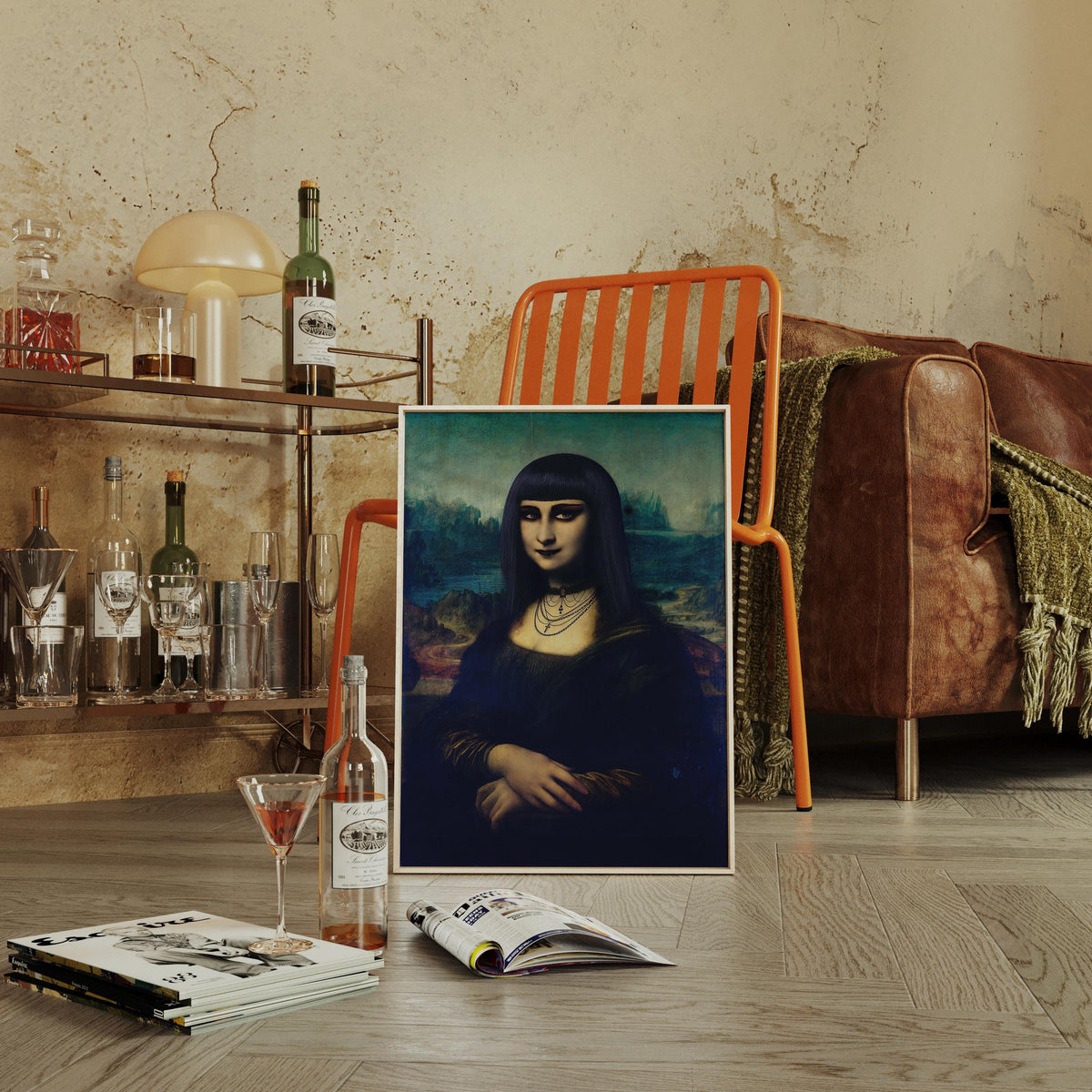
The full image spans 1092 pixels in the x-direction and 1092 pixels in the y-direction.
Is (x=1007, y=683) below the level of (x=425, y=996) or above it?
above

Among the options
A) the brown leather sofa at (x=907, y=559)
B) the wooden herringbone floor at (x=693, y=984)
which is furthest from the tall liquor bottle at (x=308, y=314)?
the brown leather sofa at (x=907, y=559)

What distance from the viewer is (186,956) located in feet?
3.35

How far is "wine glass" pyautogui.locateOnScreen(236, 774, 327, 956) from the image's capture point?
1.03 meters

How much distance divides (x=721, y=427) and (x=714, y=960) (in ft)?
2.24

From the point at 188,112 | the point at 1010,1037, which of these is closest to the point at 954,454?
the point at 1010,1037

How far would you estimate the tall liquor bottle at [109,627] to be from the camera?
1936mm

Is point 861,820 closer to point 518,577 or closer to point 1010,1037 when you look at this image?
point 518,577

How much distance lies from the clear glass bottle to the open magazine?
118 cm

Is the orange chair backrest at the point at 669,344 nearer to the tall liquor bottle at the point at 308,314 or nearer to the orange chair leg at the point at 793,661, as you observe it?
the orange chair leg at the point at 793,661

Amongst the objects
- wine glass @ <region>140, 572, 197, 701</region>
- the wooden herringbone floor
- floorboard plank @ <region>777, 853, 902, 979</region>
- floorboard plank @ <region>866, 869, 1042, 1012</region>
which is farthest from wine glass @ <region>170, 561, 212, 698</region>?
floorboard plank @ <region>866, 869, 1042, 1012</region>

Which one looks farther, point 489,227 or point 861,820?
point 489,227

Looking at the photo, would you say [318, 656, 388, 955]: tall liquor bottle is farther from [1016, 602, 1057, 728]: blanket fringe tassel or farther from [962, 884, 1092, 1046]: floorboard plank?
[1016, 602, 1057, 728]: blanket fringe tassel

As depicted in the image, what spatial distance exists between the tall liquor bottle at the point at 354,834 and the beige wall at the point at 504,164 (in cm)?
118

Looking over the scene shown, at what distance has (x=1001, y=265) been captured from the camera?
3549 millimetres
